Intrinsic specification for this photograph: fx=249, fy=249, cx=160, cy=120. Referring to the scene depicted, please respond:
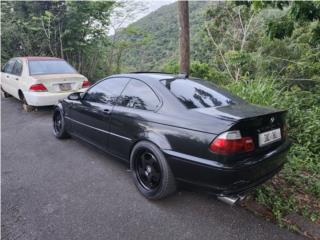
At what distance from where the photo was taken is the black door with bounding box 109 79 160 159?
2980 millimetres

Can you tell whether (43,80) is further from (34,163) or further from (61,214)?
(61,214)

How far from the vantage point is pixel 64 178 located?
340 centimetres

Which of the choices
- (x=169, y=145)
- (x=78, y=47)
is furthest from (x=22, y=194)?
(x=78, y=47)

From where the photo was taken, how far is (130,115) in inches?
123

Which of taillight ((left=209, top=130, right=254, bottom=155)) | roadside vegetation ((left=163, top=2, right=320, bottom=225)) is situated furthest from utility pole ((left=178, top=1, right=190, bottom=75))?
taillight ((left=209, top=130, right=254, bottom=155))

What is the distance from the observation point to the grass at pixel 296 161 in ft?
9.14

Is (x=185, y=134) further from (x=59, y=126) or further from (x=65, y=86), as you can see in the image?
(x=65, y=86)

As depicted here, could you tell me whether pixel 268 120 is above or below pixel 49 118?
above

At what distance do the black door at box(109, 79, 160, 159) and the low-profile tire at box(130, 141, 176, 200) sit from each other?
0.54 feet

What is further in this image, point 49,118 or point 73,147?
point 49,118

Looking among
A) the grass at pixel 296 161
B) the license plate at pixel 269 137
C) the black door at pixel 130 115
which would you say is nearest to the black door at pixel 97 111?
the black door at pixel 130 115

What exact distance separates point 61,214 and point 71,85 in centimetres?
434

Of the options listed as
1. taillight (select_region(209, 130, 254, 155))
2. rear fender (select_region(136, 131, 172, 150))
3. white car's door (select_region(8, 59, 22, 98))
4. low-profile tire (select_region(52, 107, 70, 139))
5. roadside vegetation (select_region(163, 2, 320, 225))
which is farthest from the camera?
white car's door (select_region(8, 59, 22, 98))

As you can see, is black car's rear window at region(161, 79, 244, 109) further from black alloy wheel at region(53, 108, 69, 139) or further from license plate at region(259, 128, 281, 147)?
black alloy wheel at region(53, 108, 69, 139)
